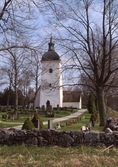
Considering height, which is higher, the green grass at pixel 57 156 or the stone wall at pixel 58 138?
the stone wall at pixel 58 138

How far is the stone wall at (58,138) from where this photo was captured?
7.16 metres

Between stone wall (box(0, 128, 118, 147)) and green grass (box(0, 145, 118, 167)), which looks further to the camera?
stone wall (box(0, 128, 118, 147))

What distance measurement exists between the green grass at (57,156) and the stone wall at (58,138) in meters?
0.28

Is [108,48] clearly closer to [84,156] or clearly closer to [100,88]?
[100,88]

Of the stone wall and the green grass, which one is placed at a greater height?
the stone wall

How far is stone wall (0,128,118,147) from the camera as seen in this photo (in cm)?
716

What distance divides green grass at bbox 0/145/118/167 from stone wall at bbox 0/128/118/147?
0.28 metres

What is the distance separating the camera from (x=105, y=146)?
7.05 meters

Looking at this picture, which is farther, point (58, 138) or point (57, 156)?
point (58, 138)

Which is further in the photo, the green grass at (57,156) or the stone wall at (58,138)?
the stone wall at (58,138)

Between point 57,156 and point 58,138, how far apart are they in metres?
1.30

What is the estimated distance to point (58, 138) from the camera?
7.30 meters

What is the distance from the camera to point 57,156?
6020 mm

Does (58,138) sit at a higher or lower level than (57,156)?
higher
